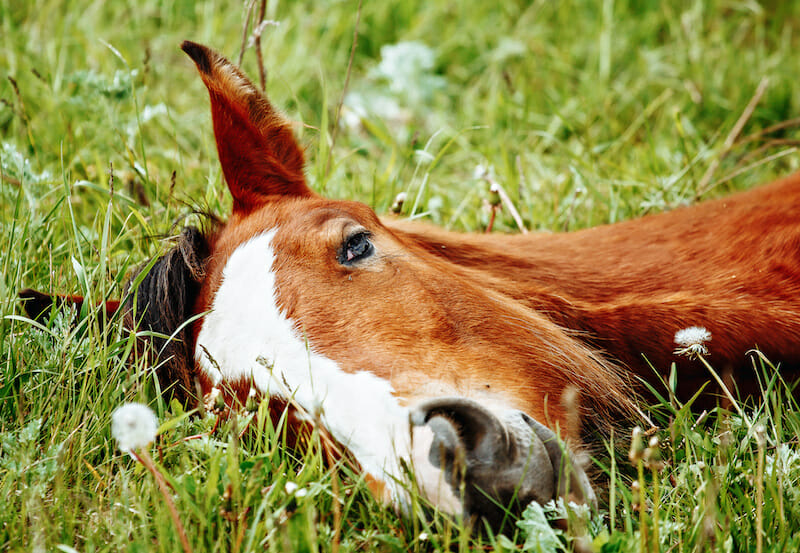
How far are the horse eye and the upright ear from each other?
41 centimetres

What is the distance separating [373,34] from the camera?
200 inches

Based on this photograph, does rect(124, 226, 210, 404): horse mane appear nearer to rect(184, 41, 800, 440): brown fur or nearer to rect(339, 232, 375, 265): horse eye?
rect(184, 41, 800, 440): brown fur

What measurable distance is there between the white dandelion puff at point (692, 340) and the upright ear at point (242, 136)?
117cm

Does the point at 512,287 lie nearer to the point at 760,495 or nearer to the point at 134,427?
the point at 760,495

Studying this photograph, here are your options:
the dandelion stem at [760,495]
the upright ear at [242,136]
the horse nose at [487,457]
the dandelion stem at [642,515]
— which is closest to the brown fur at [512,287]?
the upright ear at [242,136]

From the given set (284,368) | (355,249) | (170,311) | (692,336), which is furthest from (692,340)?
(170,311)

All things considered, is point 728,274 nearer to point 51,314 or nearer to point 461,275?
point 461,275

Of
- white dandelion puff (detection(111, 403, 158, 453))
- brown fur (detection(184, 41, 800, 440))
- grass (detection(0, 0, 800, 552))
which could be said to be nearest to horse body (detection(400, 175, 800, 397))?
brown fur (detection(184, 41, 800, 440))

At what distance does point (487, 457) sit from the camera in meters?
1.50

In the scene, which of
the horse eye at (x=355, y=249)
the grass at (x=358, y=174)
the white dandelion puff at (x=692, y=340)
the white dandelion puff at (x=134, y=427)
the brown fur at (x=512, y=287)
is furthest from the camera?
the white dandelion puff at (x=692, y=340)

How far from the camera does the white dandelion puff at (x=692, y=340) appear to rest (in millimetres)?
2059

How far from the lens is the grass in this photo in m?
1.67

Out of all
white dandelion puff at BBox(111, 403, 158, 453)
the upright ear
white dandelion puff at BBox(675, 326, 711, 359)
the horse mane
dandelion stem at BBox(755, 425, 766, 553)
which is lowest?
dandelion stem at BBox(755, 425, 766, 553)

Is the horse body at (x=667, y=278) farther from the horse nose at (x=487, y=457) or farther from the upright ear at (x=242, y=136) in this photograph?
the horse nose at (x=487, y=457)
